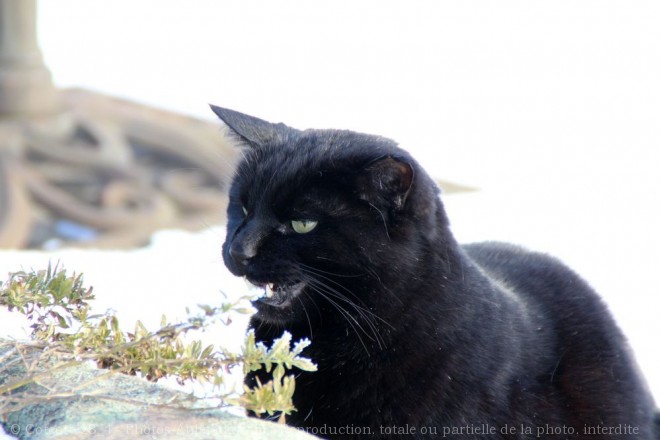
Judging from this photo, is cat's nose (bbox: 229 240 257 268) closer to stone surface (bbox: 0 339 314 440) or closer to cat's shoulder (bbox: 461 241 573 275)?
stone surface (bbox: 0 339 314 440)

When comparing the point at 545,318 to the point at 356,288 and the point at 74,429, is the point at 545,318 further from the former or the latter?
the point at 74,429

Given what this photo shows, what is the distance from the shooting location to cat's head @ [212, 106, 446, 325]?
1586 mm

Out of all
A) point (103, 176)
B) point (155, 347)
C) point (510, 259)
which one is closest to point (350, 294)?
point (155, 347)

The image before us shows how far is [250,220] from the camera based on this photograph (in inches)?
65.2

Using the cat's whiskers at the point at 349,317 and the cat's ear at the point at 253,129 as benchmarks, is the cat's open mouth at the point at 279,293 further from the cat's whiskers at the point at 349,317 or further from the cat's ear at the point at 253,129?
the cat's ear at the point at 253,129

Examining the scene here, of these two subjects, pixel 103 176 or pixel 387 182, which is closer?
pixel 387 182

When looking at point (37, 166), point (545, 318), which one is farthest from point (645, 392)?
point (37, 166)

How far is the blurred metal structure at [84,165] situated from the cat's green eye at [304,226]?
2.66 m

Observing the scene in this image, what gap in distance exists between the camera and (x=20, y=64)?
4.84 metres

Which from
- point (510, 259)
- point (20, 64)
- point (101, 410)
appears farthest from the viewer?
point (20, 64)

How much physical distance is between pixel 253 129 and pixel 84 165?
3.07 metres

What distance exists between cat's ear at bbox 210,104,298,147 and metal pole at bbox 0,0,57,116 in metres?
3.26

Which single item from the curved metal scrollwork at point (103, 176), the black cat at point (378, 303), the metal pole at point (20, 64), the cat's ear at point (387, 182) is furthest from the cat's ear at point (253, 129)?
the metal pole at point (20, 64)

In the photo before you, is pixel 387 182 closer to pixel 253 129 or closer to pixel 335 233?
pixel 335 233
